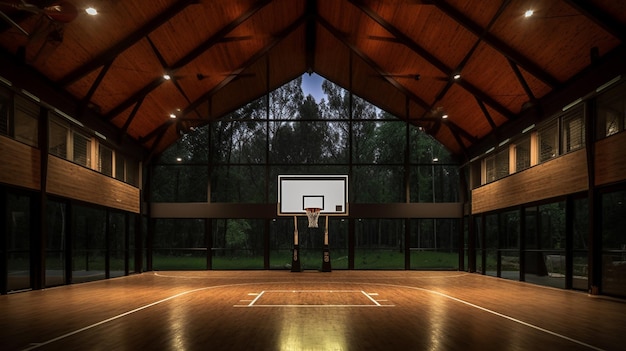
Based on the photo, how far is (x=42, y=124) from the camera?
14500mm

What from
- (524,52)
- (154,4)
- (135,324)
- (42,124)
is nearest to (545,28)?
(524,52)

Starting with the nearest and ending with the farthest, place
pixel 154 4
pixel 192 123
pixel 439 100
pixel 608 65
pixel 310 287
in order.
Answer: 1. pixel 608 65
2. pixel 154 4
3. pixel 310 287
4. pixel 439 100
5. pixel 192 123

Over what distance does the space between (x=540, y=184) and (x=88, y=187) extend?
13.7 m

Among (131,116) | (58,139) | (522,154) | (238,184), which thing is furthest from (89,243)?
(522,154)

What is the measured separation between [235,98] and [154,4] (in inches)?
365

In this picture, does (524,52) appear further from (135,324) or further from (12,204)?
(12,204)

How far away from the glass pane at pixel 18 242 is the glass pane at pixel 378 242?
1334 cm

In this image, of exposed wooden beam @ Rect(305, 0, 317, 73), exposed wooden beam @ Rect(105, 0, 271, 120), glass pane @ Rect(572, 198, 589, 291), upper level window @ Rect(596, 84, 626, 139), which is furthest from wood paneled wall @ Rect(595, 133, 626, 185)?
exposed wooden beam @ Rect(305, 0, 317, 73)

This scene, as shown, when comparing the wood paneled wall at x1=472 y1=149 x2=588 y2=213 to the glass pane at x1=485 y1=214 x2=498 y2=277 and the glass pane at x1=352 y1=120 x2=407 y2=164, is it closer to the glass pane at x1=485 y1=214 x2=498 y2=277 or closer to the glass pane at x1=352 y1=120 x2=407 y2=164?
the glass pane at x1=485 y1=214 x2=498 y2=277

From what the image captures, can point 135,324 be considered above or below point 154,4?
below

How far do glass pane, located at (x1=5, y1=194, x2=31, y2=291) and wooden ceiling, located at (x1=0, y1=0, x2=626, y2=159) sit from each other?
134 inches

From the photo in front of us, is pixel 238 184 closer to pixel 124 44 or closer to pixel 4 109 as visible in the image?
pixel 124 44

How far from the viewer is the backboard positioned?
76.3ft

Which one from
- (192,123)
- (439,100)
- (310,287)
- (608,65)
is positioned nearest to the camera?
(608,65)
